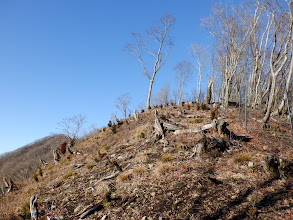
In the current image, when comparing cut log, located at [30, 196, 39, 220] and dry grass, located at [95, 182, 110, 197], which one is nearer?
cut log, located at [30, 196, 39, 220]

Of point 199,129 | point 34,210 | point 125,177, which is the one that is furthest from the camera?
point 199,129

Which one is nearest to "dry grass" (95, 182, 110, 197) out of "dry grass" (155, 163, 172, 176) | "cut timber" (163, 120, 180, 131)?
"dry grass" (155, 163, 172, 176)

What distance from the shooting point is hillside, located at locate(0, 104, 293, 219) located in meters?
3.89

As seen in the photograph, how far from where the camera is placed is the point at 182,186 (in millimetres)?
4906

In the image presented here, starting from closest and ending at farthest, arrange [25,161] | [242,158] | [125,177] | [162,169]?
[242,158], [162,169], [125,177], [25,161]

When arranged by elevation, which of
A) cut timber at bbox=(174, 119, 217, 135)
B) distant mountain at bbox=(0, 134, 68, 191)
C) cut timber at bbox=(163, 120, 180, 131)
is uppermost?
cut timber at bbox=(163, 120, 180, 131)

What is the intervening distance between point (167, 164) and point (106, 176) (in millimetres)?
2666

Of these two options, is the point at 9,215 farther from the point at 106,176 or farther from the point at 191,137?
the point at 191,137

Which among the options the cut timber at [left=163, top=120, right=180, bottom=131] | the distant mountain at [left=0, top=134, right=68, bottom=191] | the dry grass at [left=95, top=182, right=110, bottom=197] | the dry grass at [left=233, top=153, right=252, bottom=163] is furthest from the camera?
the distant mountain at [left=0, top=134, right=68, bottom=191]

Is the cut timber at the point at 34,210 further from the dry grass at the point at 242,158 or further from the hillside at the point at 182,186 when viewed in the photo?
the dry grass at the point at 242,158

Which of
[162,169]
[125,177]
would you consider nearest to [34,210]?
[125,177]

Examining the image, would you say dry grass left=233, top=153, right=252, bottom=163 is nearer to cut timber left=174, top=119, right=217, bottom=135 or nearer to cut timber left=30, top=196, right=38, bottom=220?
cut timber left=174, top=119, right=217, bottom=135

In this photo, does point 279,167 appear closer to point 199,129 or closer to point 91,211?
point 199,129

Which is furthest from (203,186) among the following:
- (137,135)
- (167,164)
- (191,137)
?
(137,135)
